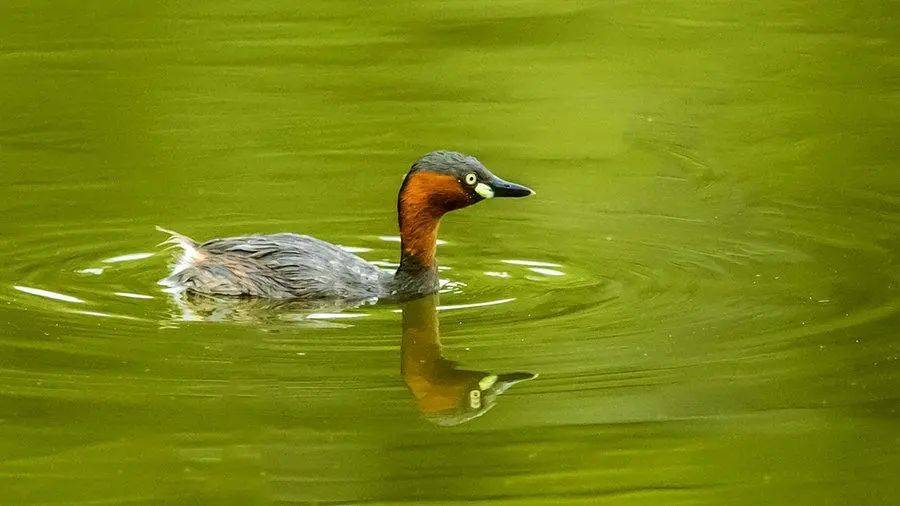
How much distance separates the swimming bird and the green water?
19cm

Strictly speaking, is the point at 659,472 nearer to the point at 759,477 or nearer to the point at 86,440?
the point at 759,477

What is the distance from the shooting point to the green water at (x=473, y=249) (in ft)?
18.5

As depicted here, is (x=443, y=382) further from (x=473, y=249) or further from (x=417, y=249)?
(x=473, y=249)

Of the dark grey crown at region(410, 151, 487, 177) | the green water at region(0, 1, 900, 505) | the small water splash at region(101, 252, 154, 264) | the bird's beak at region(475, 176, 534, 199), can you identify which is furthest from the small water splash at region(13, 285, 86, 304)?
the bird's beak at region(475, 176, 534, 199)

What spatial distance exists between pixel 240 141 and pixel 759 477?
5.61m

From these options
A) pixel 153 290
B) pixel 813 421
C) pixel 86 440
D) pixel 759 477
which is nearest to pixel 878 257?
pixel 813 421

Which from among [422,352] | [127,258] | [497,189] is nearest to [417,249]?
[497,189]

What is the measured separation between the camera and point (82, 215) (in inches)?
352

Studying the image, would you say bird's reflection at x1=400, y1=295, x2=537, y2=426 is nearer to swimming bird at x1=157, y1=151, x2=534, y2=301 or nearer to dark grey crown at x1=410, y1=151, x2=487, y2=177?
swimming bird at x1=157, y1=151, x2=534, y2=301

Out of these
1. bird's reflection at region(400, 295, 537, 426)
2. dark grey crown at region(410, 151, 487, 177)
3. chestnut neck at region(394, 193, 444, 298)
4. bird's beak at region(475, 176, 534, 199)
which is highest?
dark grey crown at region(410, 151, 487, 177)

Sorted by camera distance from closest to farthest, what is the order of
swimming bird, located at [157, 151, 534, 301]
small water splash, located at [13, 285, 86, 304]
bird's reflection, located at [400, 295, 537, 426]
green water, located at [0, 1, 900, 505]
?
green water, located at [0, 1, 900, 505] → bird's reflection, located at [400, 295, 537, 426] → small water splash, located at [13, 285, 86, 304] → swimming bird, located at [157, 151, 534, 301]

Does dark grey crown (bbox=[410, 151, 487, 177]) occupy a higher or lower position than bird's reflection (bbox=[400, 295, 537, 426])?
higher

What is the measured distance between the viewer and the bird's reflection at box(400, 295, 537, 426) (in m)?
6.12

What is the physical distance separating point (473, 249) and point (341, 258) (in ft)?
2.94
